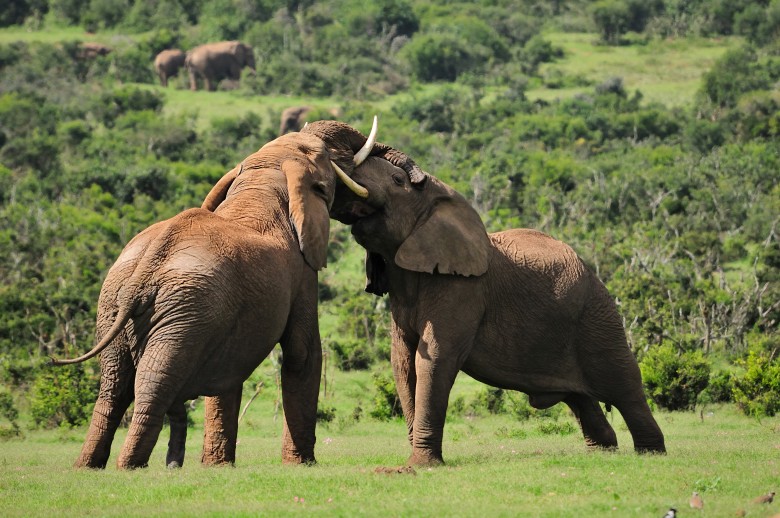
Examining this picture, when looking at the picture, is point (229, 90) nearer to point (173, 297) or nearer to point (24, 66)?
point (24, 66)

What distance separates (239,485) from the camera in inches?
368

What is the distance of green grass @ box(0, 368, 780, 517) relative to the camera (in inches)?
336

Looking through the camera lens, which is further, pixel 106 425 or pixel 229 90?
pixel 229 90

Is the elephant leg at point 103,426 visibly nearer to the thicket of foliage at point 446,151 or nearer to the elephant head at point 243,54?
the thicket of foliage at point 446,151

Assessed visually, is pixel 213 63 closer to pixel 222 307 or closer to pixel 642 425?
pixel 642 425

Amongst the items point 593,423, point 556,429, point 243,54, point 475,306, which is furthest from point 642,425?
point 243,54

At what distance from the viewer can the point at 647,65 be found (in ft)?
220

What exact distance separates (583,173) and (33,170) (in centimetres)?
1618

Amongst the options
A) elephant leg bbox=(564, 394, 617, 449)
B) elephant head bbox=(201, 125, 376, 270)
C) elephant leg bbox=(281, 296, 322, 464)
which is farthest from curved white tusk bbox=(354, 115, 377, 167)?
elephant leg bbox=(564, 394, 617, 449)

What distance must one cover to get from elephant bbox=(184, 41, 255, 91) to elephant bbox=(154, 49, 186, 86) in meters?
0.49

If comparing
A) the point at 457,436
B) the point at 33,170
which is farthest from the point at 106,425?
the point at 33,170

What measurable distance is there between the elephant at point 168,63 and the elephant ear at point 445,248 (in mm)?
55324

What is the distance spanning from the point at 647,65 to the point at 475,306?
57.9 m

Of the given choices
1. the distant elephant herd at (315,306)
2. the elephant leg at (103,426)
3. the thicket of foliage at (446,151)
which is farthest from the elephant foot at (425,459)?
the thicket of foliage at (446,151)
